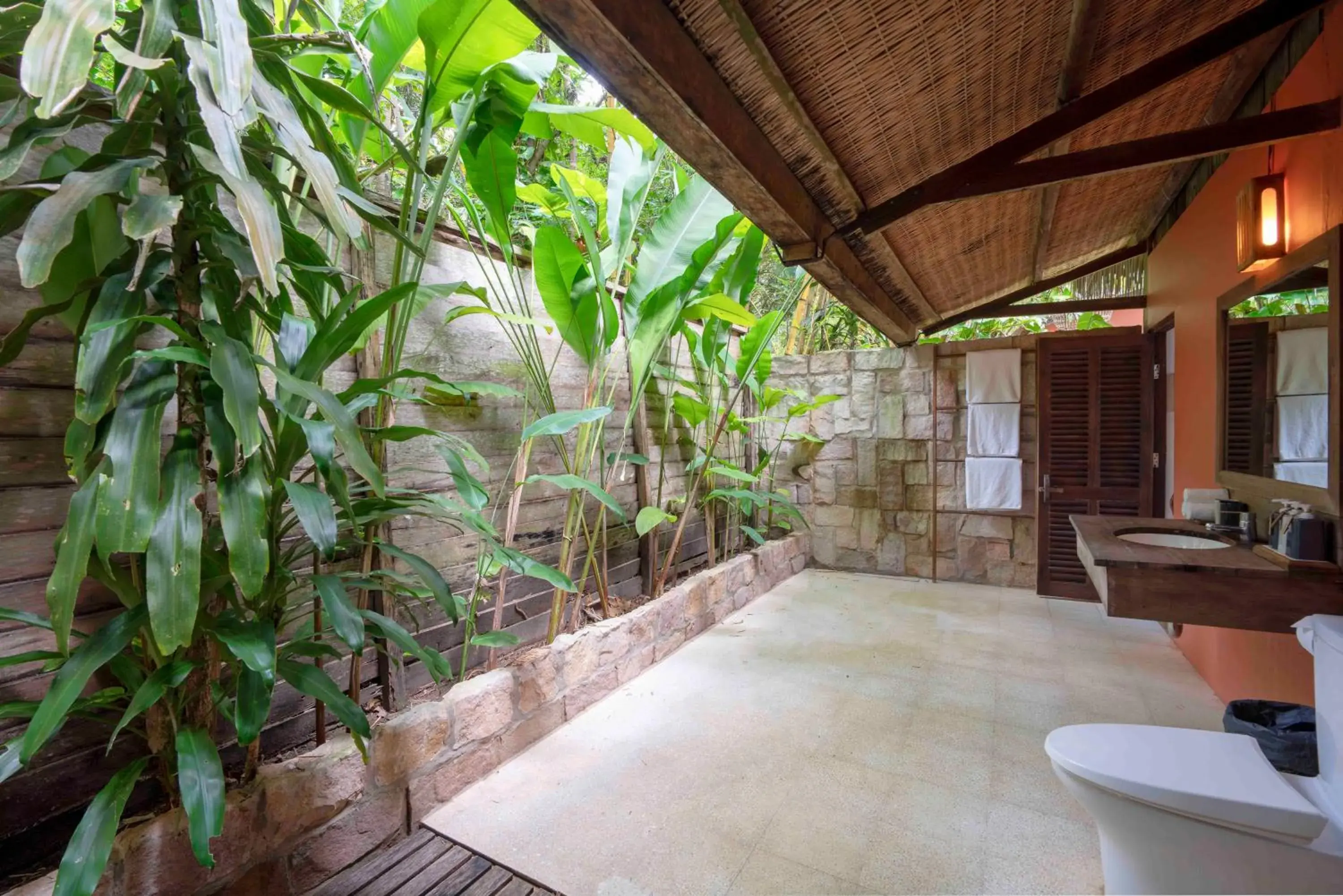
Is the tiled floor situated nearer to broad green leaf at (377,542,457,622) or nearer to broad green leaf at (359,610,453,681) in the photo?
broad green leaf at (359,610,453,681)

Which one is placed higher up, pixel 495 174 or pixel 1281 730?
pixel 495 174

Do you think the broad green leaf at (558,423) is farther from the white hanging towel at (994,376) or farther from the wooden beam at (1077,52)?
the white hanging towel at (994,376)

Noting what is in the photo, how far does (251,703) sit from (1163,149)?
2.73m

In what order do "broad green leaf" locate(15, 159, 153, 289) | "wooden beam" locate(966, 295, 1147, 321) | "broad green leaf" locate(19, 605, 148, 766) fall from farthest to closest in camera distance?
"wooden beam" locate(966, 295, 1147, 321)
"broad green leaf" locate(19, 605, 148, 766)
"broad green leaf" locate(15, 159, 153, 289)

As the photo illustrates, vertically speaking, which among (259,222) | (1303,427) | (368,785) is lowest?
(368,785)

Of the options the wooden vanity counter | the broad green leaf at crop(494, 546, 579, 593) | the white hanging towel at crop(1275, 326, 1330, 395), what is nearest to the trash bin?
the wooden vanity counter

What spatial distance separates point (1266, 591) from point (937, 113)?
152 cm

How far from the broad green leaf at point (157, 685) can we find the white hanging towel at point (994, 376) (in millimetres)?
4174

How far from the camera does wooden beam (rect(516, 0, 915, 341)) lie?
0.94 metres

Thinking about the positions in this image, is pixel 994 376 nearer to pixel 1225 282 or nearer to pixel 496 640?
pixel 1225 282

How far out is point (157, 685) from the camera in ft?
3.42

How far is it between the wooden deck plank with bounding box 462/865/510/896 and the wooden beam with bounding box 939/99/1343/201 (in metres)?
2.38

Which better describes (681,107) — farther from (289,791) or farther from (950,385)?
(950,385)

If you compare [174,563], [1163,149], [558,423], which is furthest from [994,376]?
[174,563]
